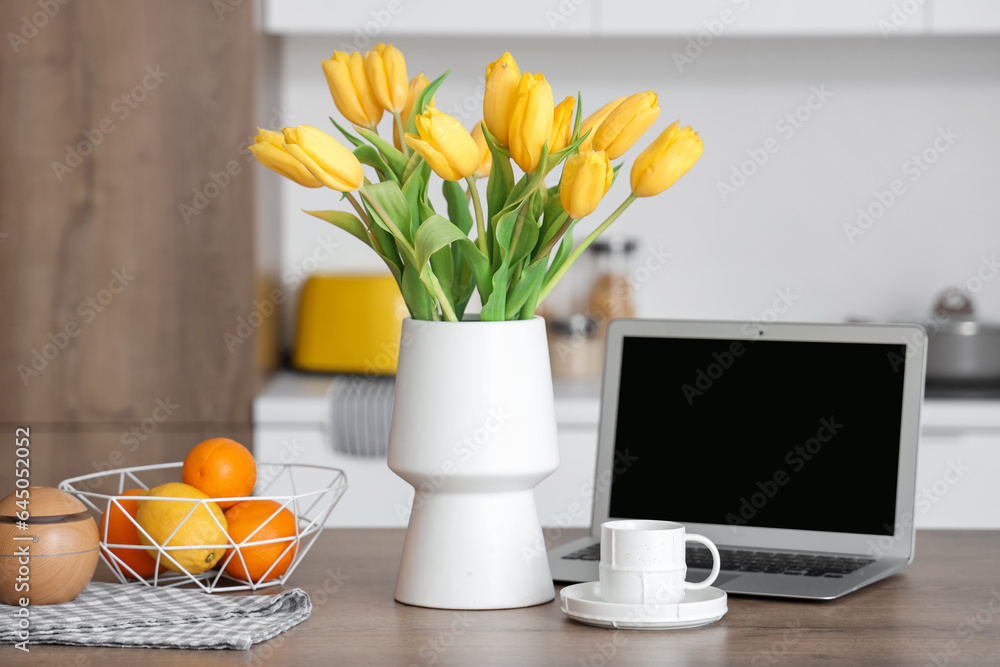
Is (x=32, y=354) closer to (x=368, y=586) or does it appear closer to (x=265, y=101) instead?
(x=265, y=101)

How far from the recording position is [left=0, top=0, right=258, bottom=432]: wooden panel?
2139 mm

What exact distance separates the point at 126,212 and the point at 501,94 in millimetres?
1482

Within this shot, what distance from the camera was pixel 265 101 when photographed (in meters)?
2.36

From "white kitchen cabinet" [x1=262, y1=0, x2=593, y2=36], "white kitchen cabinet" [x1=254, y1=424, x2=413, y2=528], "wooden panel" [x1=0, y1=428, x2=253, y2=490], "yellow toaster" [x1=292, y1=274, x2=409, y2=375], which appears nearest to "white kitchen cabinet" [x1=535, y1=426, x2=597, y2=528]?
"white kitchen cabinet" [x1=254, y1=424, x2=413, y2=528]

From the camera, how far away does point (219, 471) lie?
99 cm

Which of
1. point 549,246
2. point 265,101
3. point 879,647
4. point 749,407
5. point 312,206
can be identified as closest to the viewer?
point 879,647

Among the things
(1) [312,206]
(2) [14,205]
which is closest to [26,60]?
(2) [14,205]

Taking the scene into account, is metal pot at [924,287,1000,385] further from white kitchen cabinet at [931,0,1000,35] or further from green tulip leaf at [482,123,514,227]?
green tulip leaf at [482,123,514,227]

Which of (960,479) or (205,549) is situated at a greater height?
(205,549)

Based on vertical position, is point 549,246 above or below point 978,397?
above

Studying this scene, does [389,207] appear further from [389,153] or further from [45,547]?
[45,547]

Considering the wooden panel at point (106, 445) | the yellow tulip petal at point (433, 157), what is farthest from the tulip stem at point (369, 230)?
the wooden panel at point (106, 445)

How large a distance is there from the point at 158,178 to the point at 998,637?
5.73 ft

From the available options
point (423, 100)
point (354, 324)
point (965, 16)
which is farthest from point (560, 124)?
point (965, 16)
